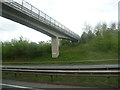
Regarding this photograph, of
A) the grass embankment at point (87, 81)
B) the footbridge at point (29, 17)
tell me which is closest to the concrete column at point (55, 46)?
the footbridge at point (29, 17)

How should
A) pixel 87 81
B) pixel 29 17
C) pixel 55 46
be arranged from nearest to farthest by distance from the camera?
pixel 87 81, pixel 29 17, pixel 55 46

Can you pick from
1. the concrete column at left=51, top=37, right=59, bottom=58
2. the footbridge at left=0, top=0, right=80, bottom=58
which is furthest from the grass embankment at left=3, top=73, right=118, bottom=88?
the concrete column at left=51, top=37, right=59, bottom=58

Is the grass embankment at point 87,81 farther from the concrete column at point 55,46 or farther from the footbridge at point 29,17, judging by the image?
the concrete column at point 55,46

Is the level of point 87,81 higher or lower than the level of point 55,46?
lower

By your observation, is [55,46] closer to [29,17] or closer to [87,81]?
[29,17]

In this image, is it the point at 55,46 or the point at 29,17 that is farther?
the point at 55,46

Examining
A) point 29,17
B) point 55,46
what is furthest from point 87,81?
point 55,46

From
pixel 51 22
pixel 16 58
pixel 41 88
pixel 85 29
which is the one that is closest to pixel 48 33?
pixel 51 22

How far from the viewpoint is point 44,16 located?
25641mm

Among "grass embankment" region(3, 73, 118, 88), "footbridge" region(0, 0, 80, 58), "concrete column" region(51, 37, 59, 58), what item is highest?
"footbridge" region(0, 0, 80, 58)

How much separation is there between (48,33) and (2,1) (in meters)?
12.5

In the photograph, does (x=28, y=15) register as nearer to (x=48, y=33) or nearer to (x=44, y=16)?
(x=44, y=16)

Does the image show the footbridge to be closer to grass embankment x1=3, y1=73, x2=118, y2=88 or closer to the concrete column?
the concrete column

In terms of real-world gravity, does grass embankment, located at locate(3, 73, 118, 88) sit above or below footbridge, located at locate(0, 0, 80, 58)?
below
